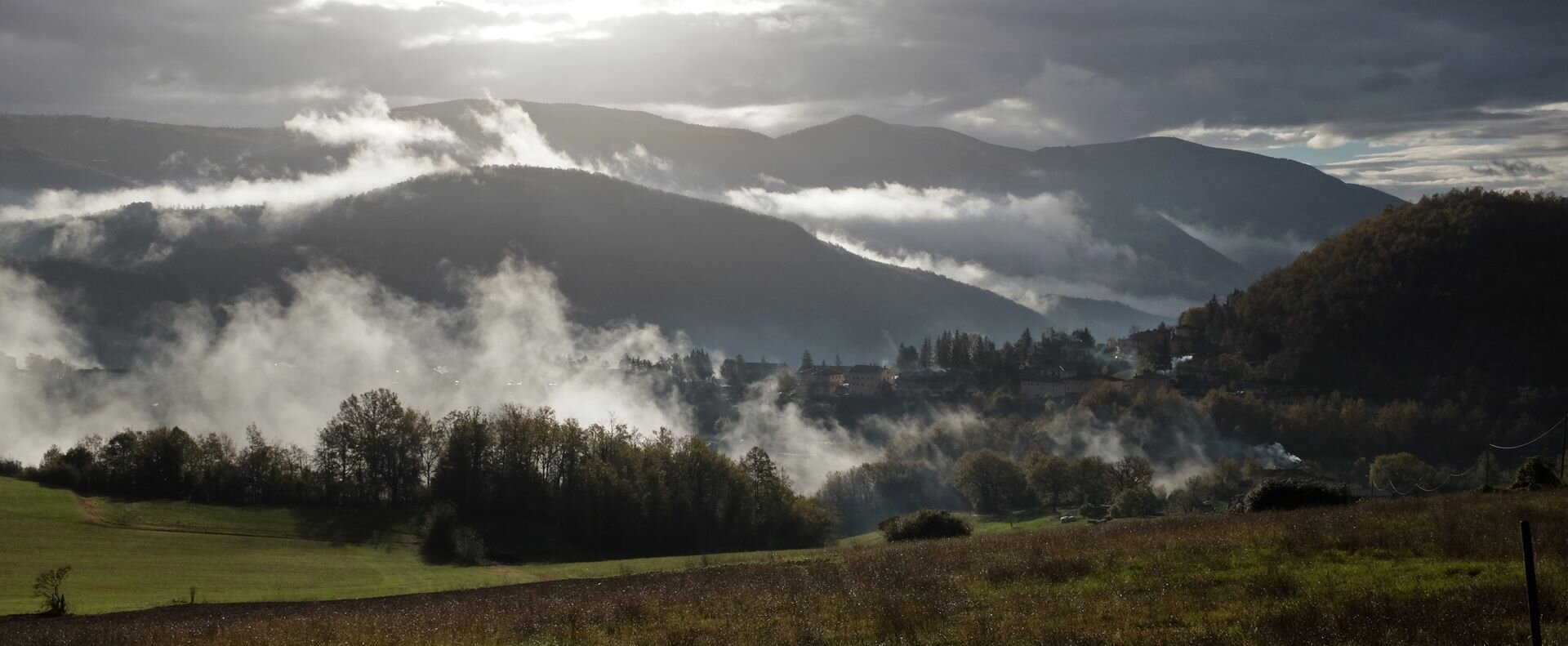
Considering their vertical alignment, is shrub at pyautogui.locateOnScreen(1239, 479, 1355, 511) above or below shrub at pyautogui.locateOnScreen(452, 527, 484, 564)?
above

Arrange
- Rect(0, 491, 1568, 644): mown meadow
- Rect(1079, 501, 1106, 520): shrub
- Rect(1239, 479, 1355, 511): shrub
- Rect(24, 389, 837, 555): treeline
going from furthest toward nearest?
1. Rect(1079, 501, 1106, 520): shrub
2. Rect(24, 389, 837, 555): treeline
3. Rect(1239, 479, 1355, 511): shrub
4. Rect(0, 491, 1568, 644): mown meadow

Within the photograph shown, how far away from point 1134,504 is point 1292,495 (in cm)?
4562

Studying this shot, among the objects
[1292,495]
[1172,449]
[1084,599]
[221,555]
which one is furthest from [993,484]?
A: [1084,599]

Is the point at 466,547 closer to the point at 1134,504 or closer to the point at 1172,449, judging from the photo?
the point at 1134,504

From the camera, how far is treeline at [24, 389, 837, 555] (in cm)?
7962

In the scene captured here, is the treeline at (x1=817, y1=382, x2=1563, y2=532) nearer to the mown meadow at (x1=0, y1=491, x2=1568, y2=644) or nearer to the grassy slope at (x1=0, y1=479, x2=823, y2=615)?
the grassy slope at (x1=0, y1=479, x2=823, y2=615)

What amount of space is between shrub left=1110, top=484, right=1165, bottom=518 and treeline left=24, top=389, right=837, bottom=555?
23.6m

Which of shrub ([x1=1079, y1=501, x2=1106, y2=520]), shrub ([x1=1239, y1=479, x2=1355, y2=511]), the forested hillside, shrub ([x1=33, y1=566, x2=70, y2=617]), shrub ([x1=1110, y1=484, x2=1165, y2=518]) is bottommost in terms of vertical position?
shrub ([x1=1079, y1=501, x2=1106, y2=520])

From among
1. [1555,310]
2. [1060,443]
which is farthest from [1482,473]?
[1555,310]

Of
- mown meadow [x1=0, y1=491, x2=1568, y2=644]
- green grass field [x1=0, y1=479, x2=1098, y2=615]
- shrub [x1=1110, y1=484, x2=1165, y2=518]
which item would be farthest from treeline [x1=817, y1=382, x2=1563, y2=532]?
mown meadow [x1=0, y1=491, x2=1568, y2=644]

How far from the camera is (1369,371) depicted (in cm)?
17675

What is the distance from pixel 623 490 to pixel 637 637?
6443 centimetres

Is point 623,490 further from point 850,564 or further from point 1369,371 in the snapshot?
point 1369,371

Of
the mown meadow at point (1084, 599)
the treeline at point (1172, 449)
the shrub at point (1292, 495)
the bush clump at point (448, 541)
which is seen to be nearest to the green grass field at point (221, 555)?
the bush clump at point (448, 541)
